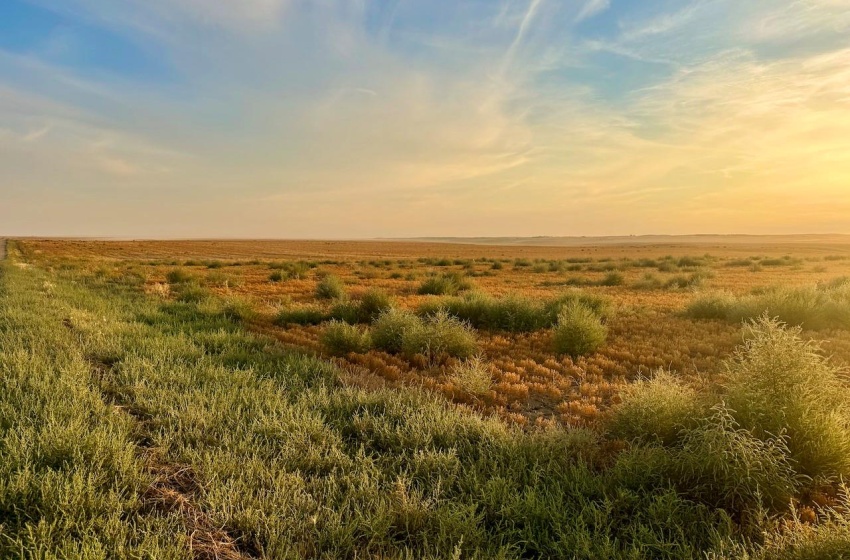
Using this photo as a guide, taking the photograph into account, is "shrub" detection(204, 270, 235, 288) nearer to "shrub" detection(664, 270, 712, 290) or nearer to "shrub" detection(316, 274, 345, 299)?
"shrub" detection(316, 274, 345, 299)

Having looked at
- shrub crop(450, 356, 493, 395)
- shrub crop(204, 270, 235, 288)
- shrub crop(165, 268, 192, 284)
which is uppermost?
shrub crop(165, 268, 192, 284)

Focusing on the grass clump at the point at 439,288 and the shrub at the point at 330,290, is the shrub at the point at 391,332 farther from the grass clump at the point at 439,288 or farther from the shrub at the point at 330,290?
the grass clump at the point at 439,288

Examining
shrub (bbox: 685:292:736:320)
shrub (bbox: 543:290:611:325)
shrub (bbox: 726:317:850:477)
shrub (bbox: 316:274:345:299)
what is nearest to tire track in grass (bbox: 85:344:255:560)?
shrub (bbox: 726:317:850:477)

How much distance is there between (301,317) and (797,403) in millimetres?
10947

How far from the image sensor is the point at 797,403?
444 cm

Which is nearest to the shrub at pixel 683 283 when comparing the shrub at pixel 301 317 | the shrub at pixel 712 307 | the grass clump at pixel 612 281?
the grass clump at pixel 612 281

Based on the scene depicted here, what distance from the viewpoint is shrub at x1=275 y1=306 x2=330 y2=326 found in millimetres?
12953

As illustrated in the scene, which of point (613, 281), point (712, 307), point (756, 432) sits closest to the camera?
point (756, 432)

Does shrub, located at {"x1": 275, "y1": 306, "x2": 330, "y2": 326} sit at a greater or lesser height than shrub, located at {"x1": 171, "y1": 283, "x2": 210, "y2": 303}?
lesser

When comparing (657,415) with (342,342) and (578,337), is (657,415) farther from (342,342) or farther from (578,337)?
(342,342)

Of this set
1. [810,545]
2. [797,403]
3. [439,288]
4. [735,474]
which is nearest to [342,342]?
[735,474]

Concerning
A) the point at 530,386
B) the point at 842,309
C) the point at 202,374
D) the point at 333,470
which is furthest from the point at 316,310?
the point at 842,309

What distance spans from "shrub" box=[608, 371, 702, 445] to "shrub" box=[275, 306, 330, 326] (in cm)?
918

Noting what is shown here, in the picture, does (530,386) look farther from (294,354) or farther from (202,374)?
(202,374)
